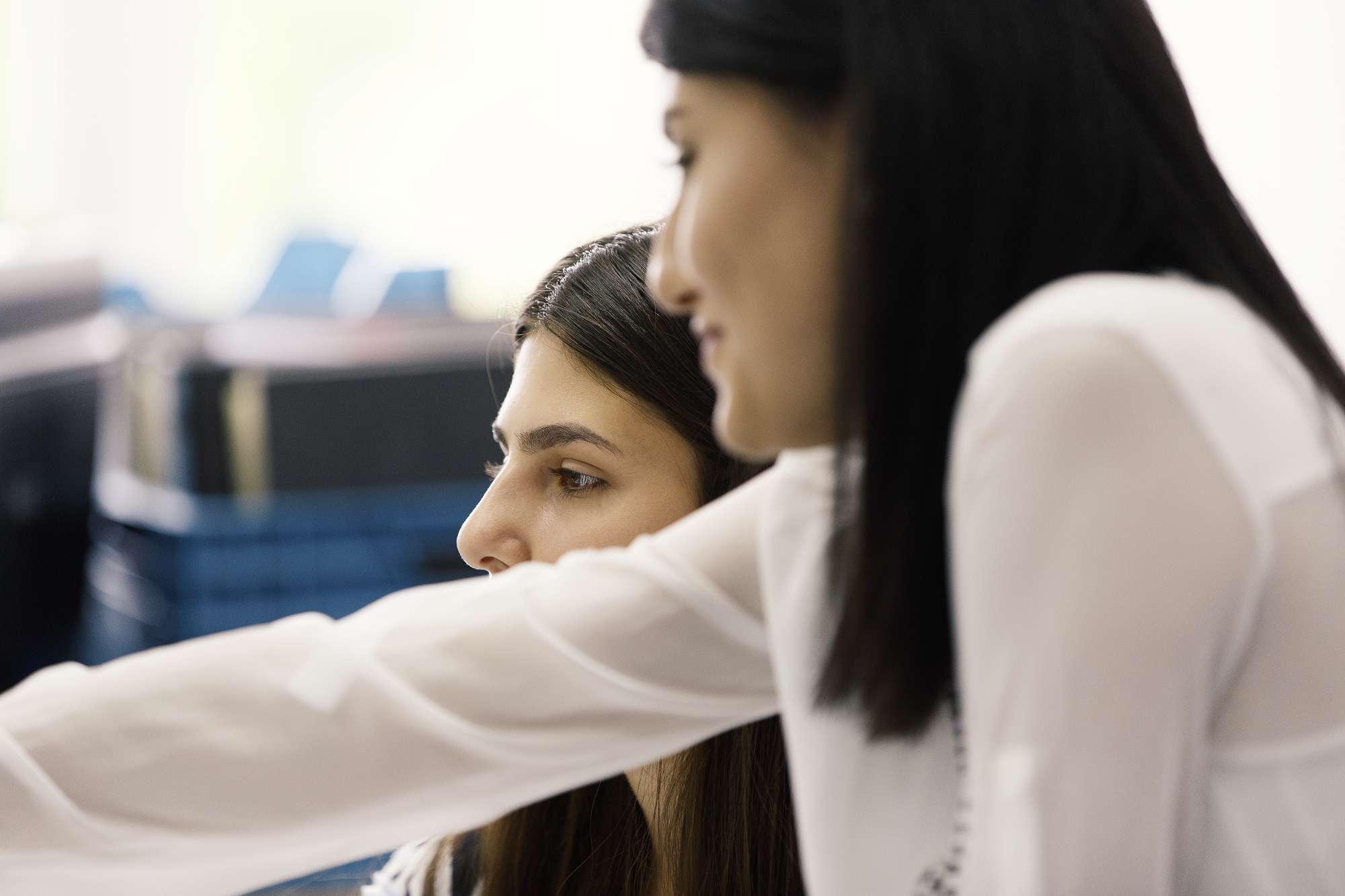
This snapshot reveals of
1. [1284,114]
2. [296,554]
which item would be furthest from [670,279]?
[1284,114]

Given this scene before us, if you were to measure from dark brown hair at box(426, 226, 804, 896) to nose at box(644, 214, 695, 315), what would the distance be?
0.52m

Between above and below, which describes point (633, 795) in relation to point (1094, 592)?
below

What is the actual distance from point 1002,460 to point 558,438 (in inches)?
28.0

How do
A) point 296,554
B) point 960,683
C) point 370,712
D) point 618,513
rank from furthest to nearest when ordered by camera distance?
point 296,554
point 618,513
point 370,712
point 960,683

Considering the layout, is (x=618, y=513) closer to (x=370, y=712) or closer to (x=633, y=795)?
(x=633, y=795)

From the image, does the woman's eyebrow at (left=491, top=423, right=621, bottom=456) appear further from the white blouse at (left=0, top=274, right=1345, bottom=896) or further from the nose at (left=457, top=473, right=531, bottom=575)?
the white blouse at (left=0, top=274, right=1345, bottom=896)

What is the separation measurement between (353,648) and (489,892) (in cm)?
54

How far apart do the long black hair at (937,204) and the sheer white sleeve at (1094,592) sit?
0.05 metres

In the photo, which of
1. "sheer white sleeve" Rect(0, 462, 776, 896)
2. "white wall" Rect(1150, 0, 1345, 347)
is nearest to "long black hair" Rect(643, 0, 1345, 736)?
"sheer white sleeve" Rect(0, 462, 776, 896)

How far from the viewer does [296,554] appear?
2463 millimetres

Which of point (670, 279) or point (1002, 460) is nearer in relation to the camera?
point (1002, 460)

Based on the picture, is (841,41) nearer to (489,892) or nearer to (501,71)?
(489,892)

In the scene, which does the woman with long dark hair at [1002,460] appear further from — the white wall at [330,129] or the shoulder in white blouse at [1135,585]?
the white wall at [330,129]

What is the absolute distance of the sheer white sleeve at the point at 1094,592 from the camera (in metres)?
0.51
